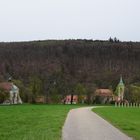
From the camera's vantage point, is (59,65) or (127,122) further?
(59,65)

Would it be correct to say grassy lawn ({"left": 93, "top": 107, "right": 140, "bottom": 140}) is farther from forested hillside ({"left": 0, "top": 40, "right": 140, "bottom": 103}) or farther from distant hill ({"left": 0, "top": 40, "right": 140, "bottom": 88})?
distant hill ({"left": 0, "top": 40, "right": 140, "bottom": 88})

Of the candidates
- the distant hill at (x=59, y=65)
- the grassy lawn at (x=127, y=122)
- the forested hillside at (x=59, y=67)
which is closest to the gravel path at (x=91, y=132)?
the grassy lawn at (x=127, y=122)

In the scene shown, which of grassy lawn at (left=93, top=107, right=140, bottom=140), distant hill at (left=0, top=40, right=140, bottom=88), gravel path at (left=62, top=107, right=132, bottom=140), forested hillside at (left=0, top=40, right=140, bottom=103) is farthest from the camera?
distant hill at (left=0, top=40, right=140, bottom=88)

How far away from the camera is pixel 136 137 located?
20531 millimetres

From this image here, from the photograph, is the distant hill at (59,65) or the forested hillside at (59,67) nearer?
the forested hillside at (59,67)

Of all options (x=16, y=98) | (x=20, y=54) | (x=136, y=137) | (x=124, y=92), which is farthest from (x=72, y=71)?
(x=136, y=137)

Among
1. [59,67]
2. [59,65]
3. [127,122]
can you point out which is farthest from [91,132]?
[59,65]

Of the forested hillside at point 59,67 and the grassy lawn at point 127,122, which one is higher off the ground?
the forested hillside at point 59,67

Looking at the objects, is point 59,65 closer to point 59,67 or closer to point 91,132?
point 59,67

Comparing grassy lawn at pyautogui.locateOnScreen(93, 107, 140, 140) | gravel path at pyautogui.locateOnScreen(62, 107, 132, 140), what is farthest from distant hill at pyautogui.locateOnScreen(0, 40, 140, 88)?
gravel path at pyautogui.locateOnScreen(62, 107, 132, 140)

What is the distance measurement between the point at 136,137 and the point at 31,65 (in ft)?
536

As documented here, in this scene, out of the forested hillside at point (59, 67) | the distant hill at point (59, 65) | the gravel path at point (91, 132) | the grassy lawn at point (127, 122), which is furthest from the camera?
the distant hill at point (59, 65)

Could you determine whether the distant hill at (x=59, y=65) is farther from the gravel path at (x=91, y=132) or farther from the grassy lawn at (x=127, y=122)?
the gravel path at (x=91, y=132)

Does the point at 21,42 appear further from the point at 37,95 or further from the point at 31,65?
the point at 37,95
